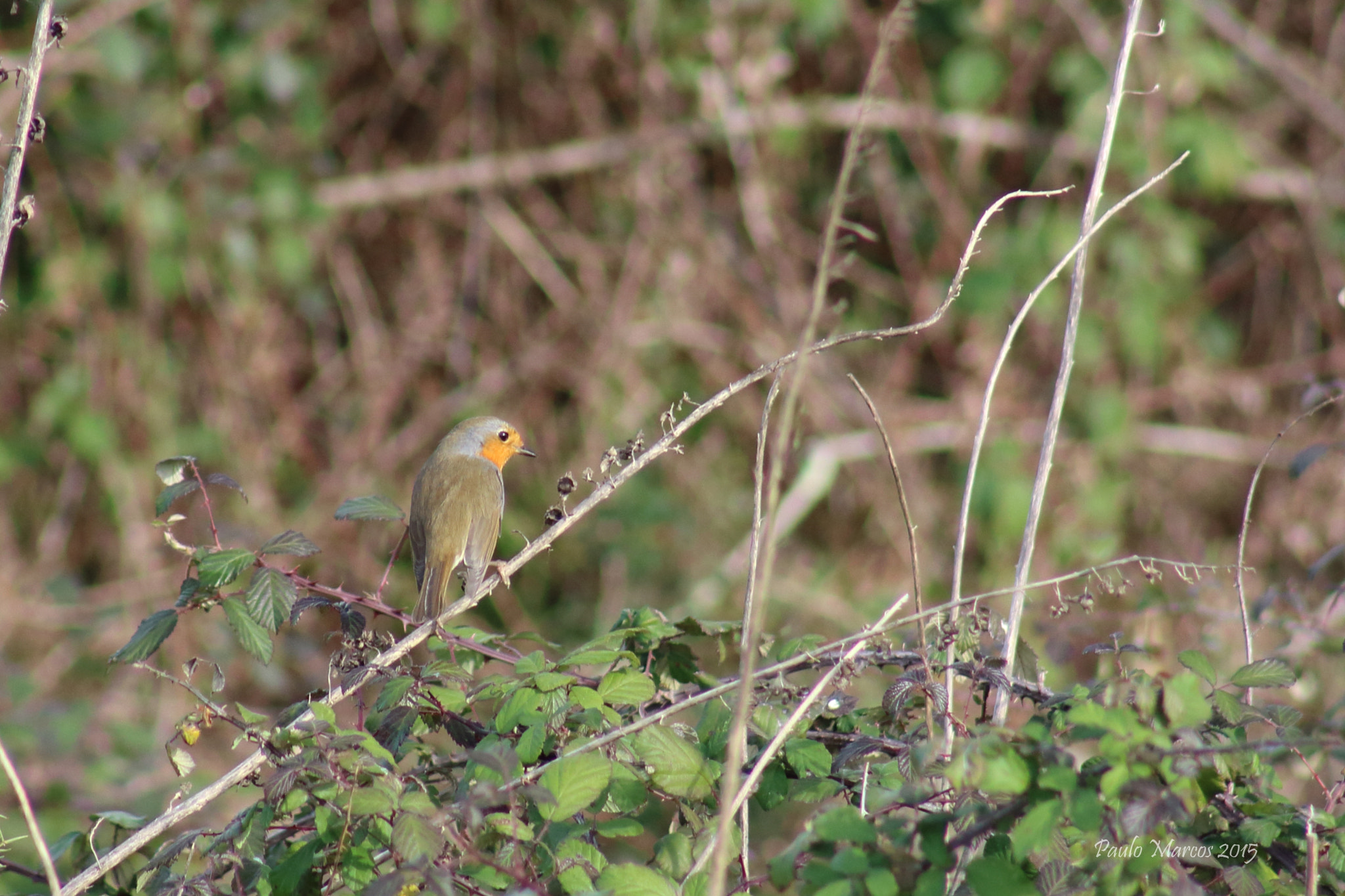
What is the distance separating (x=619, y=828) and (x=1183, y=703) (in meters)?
0.74

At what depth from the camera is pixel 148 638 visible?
6.23 feet

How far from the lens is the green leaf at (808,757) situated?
1.70 metres

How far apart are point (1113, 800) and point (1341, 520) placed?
5.23m

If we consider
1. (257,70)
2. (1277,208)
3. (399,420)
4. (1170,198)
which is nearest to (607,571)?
(399,420)

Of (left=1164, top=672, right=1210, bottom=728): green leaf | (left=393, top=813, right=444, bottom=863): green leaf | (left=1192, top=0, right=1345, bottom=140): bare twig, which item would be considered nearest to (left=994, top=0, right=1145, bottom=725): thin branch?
(left=1164, top=672, right=1210, bottom=728): green leaf

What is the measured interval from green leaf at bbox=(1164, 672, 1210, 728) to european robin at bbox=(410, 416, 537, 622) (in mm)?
2342

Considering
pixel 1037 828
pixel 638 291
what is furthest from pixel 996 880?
pixel 638 291

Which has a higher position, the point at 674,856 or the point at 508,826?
the point at 508,826

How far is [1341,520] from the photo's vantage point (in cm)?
581

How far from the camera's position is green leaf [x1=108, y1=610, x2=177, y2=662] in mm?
1877

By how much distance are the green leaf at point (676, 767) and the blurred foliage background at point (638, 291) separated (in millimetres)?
3891

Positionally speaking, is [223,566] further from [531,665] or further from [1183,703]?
[1183,703]

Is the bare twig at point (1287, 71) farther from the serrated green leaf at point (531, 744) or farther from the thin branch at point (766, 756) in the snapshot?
the serrated green leaf at point (531, 744)

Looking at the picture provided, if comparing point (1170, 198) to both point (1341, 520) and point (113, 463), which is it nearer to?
point (1341, 520)
